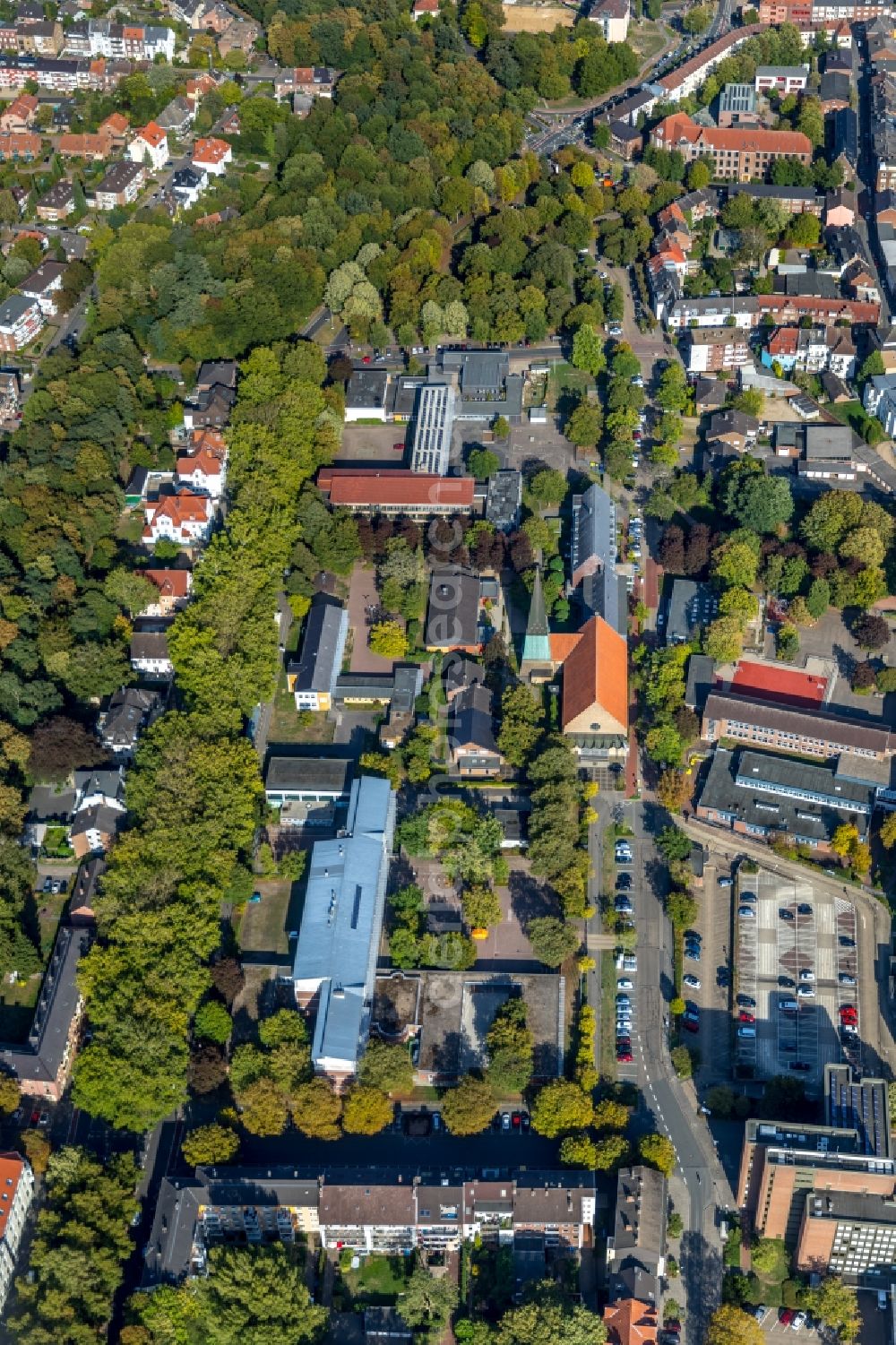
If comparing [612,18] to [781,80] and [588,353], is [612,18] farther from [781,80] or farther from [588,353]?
[588,353]

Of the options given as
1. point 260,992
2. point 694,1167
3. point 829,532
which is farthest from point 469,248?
point 694,1167

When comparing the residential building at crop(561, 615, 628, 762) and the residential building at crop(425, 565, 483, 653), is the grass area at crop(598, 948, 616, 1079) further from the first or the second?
the residential building at crop(425, 565, 483, 653)

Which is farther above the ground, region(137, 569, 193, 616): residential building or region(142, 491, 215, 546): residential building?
region(142, 491, 215, 546): residential building

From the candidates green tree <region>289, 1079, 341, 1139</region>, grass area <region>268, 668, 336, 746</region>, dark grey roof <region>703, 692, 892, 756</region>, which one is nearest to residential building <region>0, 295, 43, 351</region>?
grass area <region>268, 668, 336, 746</region>

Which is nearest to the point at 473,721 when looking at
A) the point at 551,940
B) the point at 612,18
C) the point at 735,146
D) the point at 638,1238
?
the point at 551,940

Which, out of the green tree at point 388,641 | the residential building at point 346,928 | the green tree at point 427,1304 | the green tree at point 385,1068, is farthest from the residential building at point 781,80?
the green tree at point 427,1304

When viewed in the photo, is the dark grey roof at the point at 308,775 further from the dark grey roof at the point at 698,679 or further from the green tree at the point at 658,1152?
the green tree at the point at 658,1152
